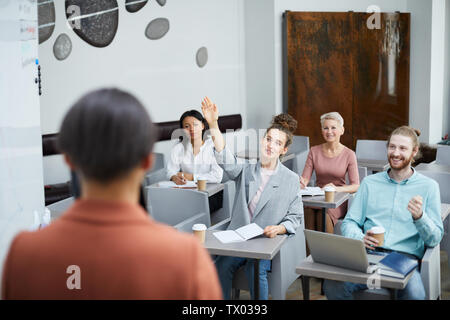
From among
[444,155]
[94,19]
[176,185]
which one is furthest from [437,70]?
[176,185]

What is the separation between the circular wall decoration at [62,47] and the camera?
5.89 meters

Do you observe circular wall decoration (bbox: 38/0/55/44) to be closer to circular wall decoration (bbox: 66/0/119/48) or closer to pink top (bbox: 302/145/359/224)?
circular wall decoration (bbox: 66/0/119/48)

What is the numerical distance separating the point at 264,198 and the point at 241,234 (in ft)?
1.17

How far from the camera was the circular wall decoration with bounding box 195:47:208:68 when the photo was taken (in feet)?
24.0

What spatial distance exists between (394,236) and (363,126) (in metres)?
5.07

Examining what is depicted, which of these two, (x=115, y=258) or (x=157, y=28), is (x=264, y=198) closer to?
(x=115, y=258)

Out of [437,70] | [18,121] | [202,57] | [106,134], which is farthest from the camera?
[437,70]

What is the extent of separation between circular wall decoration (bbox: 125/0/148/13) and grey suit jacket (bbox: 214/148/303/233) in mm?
3833

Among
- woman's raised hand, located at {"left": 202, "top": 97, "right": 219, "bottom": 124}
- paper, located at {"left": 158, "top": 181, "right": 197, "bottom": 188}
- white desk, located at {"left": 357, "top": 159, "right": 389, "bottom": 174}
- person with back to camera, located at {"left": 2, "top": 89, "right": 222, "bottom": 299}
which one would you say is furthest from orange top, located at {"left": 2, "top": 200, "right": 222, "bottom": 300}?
white desk, located at {"left": 357, "top": 159, "right": 389, "bottom": 174}

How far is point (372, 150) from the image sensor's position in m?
5.81

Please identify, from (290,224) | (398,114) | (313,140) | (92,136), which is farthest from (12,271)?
(398,114)
